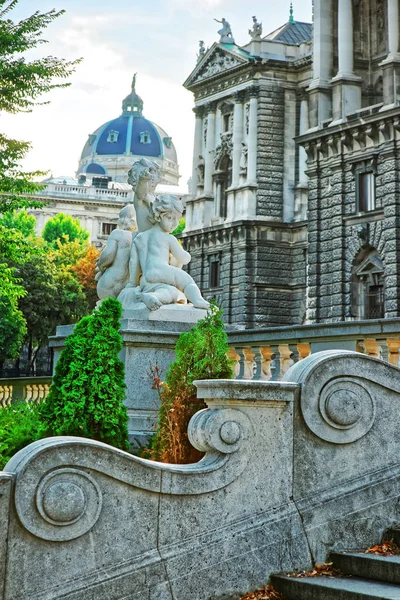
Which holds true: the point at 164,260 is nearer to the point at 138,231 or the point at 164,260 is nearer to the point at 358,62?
the point at 138,231

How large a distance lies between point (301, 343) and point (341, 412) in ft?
14.1

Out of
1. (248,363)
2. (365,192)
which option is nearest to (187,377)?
(248,363)

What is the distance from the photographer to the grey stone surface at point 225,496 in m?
5.46

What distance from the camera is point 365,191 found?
39.7m

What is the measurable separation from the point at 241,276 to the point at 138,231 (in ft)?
130

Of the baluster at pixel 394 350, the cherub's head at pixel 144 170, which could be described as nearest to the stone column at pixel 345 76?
the cherub's head at pixel 144 170

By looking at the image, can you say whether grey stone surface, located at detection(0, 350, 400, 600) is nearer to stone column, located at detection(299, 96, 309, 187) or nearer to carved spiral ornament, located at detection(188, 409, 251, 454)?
carved spiral ornament, located at detection(188, 409, 251, 454)

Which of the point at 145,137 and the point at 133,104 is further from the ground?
the point at 133,104

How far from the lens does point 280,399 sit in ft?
20.7

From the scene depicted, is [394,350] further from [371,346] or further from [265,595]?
[265,595]

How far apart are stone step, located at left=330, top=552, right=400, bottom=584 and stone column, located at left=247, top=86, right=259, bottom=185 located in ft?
153

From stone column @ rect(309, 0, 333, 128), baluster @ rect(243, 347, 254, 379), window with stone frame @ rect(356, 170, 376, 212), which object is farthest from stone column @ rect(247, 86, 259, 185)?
baluster @ rect(243, 347, 254, 379)

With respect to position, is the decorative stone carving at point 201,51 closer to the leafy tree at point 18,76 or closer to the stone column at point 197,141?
the stone column at point 197,141

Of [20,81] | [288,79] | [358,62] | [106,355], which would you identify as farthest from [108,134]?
[106,355]
